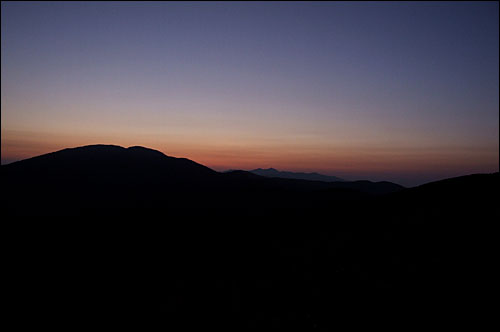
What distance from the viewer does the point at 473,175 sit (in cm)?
3184

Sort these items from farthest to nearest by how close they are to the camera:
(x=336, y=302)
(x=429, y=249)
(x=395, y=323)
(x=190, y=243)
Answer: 1. (x=190, y=243)
2. (x=429, y=249)
3. (x=336, y=302)
4. (x=395, y=323)

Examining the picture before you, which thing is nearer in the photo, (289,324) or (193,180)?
(289,324)

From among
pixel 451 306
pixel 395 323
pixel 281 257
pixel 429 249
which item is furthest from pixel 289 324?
pixel 429 249

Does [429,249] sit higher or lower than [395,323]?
higher

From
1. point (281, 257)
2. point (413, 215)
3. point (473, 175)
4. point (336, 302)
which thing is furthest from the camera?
point (473, 175)

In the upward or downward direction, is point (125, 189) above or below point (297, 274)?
above

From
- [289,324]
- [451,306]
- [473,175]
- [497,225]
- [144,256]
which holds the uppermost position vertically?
[473,175]

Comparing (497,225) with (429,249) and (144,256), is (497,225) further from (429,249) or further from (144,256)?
(144,256)

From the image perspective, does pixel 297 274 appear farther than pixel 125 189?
No

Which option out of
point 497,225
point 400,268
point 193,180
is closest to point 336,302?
point 400,268

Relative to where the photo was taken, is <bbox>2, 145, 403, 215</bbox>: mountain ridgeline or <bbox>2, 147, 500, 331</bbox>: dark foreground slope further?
<bbox>2, 145, 403, 215</bbox>: mountain ridgeline

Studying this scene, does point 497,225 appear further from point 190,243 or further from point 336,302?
point 190,243

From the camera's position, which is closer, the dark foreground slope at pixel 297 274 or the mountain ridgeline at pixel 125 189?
the dark foreground slope at pixel 297 274

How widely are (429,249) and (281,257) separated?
390 inches
